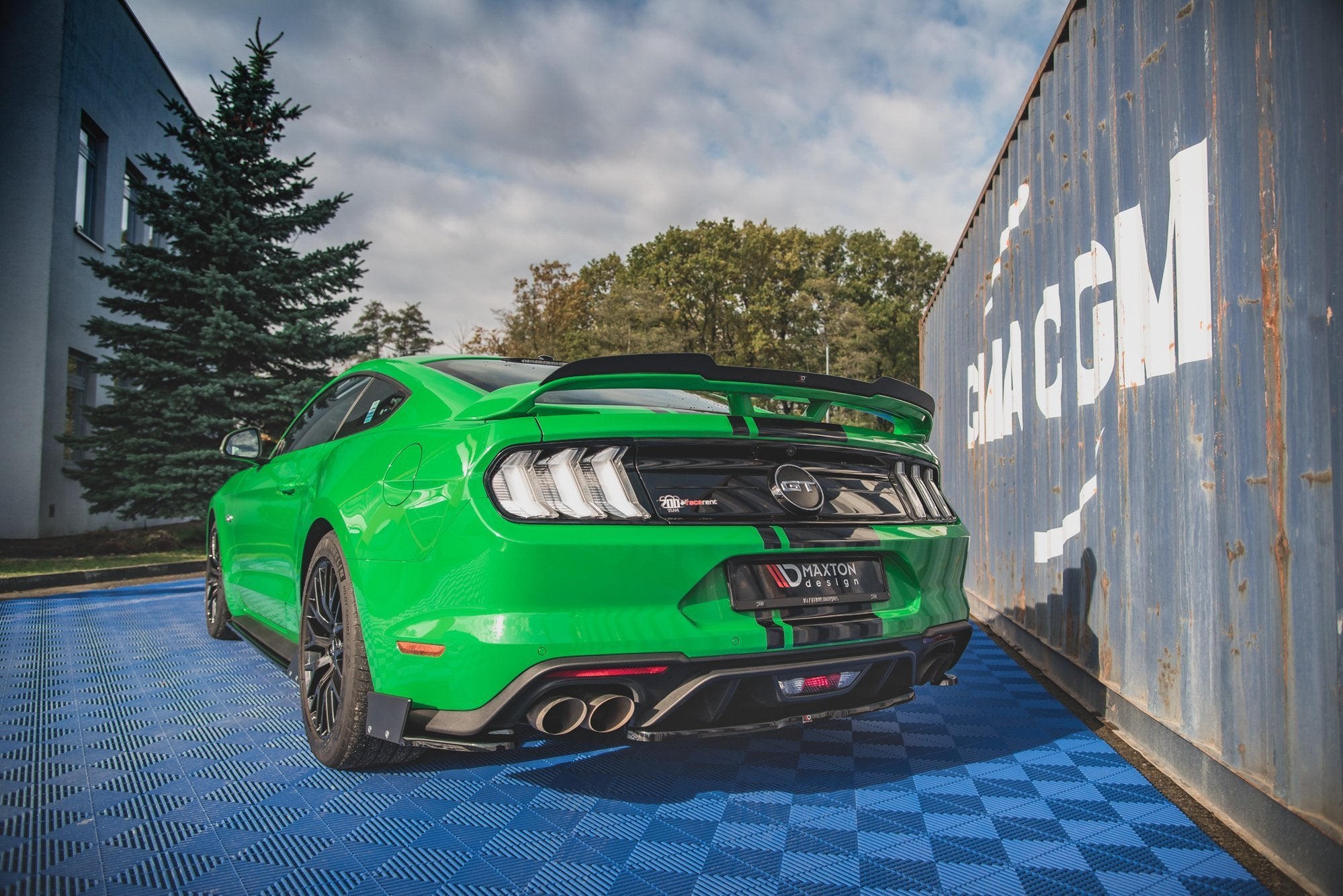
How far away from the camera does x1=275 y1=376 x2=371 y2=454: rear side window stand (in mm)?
3520

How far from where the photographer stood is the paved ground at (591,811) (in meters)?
2.07

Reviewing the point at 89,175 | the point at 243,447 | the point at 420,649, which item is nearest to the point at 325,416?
the point at 243,447

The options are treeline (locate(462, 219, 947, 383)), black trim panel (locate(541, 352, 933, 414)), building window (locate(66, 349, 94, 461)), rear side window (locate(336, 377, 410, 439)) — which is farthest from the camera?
treeline (locate(462, 219, 947, 383))

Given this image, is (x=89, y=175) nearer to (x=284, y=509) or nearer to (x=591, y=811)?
(x=284, y=509)

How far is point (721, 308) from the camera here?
1756 inches

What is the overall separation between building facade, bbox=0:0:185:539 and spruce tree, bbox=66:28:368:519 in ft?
2.16

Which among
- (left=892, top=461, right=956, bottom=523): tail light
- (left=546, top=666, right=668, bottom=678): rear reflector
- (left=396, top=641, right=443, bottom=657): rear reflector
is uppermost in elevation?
(left=892, top=461, right=956, bottom=523): tail light

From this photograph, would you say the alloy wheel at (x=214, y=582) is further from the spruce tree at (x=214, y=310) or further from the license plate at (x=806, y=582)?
the spruce tree at (x=214, y=310)

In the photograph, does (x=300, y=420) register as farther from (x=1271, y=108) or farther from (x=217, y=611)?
(x=1271, y=108)

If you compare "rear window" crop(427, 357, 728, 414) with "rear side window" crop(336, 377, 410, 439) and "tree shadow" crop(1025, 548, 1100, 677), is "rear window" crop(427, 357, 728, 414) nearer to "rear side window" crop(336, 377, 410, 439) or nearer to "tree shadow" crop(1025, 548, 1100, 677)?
"rear side window" crop(336, 377, 410, 439)

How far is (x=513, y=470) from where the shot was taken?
2.17 metres

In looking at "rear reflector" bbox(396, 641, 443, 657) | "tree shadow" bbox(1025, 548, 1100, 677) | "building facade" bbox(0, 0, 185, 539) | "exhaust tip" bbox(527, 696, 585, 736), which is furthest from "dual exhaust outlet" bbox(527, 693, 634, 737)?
"building facade" bbox(0, 0, 185, 539)

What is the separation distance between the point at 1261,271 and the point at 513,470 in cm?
220

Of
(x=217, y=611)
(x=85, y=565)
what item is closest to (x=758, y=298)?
(x=85, y=565)
